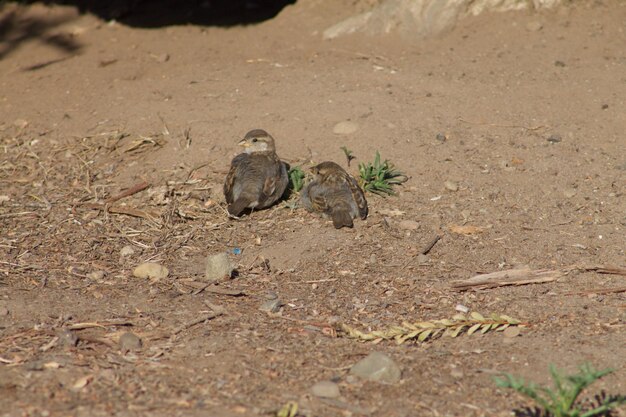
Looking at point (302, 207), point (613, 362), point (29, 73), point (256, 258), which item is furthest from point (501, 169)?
point (29, 73)

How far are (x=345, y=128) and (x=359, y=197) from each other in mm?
1426

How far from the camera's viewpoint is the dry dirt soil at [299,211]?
18.0ft

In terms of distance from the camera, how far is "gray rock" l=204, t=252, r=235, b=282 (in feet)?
23.3

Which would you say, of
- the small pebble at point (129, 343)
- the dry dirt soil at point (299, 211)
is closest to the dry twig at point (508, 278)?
the dry dirt soil at point (299, 211)

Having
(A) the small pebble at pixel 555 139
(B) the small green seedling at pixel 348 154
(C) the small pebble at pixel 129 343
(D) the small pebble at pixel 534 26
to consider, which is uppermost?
(D) the small pebble at pixel 534 26

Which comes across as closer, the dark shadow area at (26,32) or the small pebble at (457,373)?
the small pebble at (457,373)

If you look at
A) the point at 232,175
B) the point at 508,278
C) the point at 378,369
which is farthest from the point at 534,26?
the point at 378,369

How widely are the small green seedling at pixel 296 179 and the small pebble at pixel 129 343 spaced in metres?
3.24

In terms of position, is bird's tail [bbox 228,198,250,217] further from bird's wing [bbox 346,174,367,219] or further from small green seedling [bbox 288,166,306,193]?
bird's wing [bbox 346,174,367,219]

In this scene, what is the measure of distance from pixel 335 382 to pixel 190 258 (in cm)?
264

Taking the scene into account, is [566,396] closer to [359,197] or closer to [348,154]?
[359,197]

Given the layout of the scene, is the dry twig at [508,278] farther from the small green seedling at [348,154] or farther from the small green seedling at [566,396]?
the small green seedling at [348,154]

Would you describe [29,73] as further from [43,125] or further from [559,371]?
[559,371]

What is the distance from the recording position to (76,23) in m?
12.9
